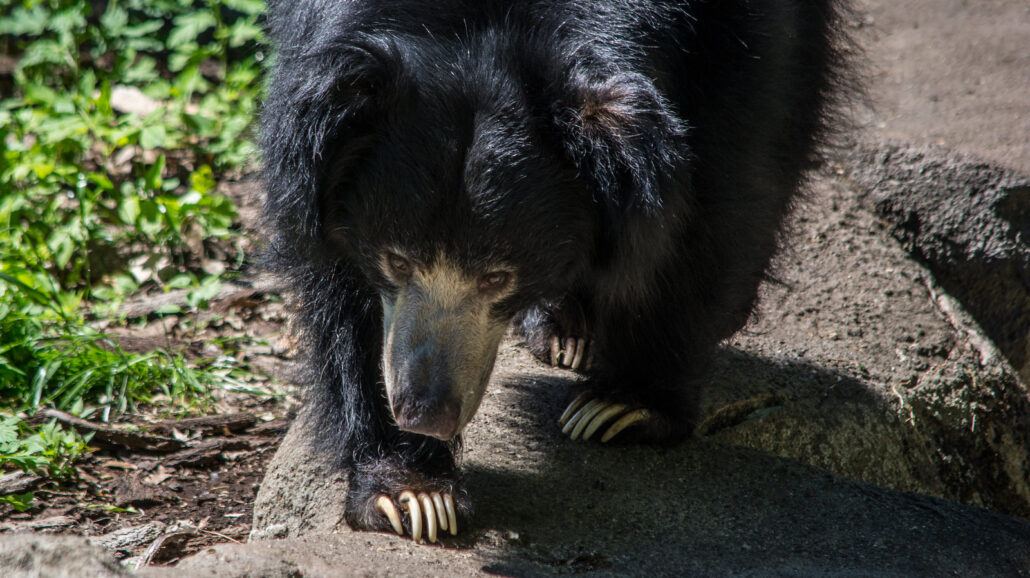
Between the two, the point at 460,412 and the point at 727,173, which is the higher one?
the point at 727,173

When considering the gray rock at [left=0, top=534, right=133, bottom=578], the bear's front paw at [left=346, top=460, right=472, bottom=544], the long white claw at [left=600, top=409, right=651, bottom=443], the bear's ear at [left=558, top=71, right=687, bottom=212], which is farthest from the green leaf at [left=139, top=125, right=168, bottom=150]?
the gray rock at [left=0, top=534, right=133, bottom=578]

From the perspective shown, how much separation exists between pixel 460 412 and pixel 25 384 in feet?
6.27

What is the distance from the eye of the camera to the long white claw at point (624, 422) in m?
3.11

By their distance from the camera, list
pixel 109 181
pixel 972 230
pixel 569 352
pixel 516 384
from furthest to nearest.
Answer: pixel 109 181 → pixel 972 230 → pixel 569 352 → pixel 516 384

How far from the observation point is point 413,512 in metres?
2.69

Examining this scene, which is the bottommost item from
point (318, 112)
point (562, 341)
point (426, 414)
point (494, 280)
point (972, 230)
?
point (426, 414)

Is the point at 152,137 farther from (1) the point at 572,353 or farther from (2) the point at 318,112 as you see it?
(2) the point at 318,112

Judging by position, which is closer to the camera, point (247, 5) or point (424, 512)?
point (424, 512)

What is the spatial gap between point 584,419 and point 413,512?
68cm

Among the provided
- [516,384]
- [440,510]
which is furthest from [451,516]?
[516,384]

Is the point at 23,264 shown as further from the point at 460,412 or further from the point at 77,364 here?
the point at 460,412

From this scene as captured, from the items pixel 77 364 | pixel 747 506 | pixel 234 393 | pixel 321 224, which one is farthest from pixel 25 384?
pixel 747 506

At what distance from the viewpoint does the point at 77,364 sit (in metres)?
3.72

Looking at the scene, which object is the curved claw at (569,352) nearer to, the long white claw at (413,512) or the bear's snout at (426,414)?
the long white claw at (413,512)
